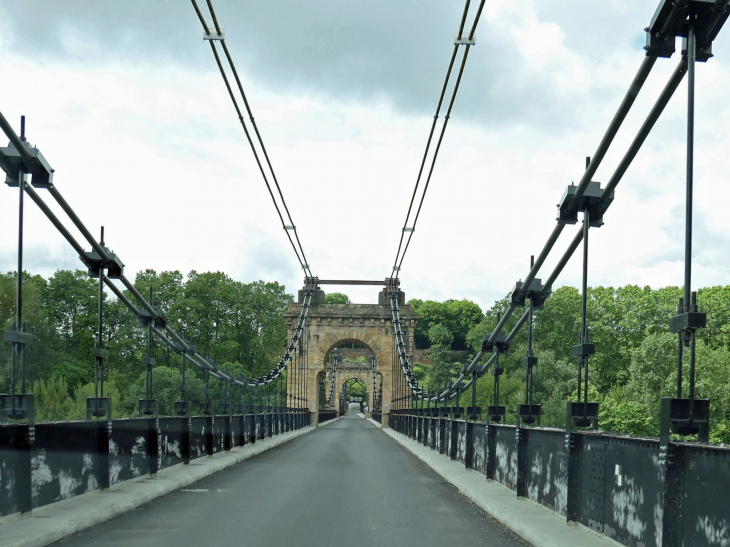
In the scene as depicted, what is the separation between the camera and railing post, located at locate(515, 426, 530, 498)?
1097cm

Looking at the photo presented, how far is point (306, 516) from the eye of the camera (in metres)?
9.68

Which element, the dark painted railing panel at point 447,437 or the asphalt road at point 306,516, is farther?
the dark painted railing panel at point 447,437

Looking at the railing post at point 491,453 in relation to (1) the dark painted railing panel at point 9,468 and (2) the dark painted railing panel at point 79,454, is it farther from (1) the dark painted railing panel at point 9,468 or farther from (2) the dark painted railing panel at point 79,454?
(1) the dark painted railing panel at point 9,468

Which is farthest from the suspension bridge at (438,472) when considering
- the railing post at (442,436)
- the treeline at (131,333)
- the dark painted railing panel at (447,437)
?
the treeline at (131,333)

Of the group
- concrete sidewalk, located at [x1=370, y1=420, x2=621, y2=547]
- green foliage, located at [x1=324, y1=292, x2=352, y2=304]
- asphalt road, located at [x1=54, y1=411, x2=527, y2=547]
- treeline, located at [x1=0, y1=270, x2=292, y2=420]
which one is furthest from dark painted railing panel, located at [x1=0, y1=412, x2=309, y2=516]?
green foliage, located at [x1=324, y1=292, x2=352, y2=304]

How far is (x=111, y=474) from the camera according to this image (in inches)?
455

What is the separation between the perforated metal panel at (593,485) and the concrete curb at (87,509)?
16.3 feet

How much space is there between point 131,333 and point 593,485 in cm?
6062

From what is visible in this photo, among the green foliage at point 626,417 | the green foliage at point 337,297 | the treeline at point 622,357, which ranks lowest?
the green foliage at point 626,417

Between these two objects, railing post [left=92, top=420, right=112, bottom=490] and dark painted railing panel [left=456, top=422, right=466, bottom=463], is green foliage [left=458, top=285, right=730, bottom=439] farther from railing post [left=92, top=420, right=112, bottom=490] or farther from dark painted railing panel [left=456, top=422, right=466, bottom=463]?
railing post [left=92, top=420, right=112, bottom=490]

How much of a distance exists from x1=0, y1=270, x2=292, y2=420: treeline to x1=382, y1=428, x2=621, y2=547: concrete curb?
3838cm

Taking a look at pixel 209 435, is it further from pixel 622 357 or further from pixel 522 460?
pixel 622 357

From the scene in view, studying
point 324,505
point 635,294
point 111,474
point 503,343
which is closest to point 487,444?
point 503,343

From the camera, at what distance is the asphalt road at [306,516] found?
8.07m
